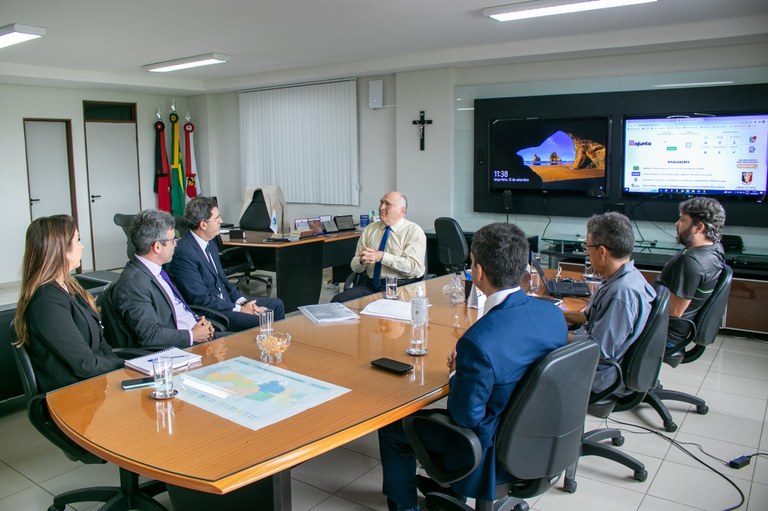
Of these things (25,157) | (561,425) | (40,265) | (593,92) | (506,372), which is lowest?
(561,425)

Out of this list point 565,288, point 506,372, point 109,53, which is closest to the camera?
point 506,372

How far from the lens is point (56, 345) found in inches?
95.7

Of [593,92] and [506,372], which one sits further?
[593,92]

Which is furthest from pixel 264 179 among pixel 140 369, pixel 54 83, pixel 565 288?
pixel 140 369

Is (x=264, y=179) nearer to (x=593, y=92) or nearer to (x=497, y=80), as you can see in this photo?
(x=497, y=80)

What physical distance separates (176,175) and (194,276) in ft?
21.2

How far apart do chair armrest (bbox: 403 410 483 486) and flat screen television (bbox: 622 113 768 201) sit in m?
4.85

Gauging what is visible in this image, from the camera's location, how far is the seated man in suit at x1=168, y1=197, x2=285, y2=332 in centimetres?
397

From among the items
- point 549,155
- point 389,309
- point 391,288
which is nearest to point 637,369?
point 389,309

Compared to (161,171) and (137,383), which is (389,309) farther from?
(161,171)

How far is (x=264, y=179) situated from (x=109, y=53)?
305 cm

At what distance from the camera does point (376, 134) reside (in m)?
8.20

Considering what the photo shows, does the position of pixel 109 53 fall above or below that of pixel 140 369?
above

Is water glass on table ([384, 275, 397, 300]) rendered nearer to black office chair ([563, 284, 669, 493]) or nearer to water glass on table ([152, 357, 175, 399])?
black office chair ([563, 284, 669, 493])
